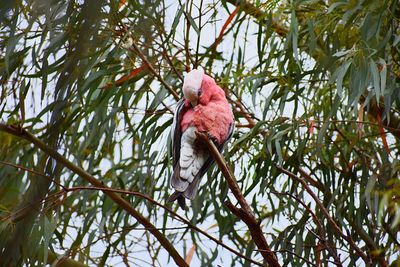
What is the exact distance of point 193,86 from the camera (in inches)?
72.7

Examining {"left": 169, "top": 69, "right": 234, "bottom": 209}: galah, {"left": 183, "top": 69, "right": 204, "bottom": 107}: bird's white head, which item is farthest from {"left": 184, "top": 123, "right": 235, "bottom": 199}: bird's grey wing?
{"left": 183, "top": 69, "right": 204, "bottom": 107}: bird's white head

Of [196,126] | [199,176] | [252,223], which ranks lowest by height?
[252,223]

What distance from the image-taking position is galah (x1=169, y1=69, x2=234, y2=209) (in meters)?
1.81

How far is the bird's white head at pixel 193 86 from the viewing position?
1.84 meters

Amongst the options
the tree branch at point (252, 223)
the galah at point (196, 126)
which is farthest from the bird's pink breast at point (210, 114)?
the tree branch at point (252, 223)

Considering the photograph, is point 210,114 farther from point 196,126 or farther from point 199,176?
point 199,176

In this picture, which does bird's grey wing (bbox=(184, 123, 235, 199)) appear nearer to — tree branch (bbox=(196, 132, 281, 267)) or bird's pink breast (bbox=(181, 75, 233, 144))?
bird's pink breast (bbox=(181, 75, 233, 144))

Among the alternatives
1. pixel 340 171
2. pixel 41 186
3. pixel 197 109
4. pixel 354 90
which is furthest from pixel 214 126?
pixel 41 186

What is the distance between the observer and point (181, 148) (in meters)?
1.87

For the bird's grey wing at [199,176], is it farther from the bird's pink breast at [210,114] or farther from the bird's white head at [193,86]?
the bird's white head at [193,86]

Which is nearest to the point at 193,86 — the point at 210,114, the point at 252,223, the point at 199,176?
the point at 210,114

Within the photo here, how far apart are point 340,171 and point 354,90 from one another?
464mm

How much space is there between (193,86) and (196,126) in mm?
110

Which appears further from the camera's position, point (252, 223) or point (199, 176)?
point (199, 176)
